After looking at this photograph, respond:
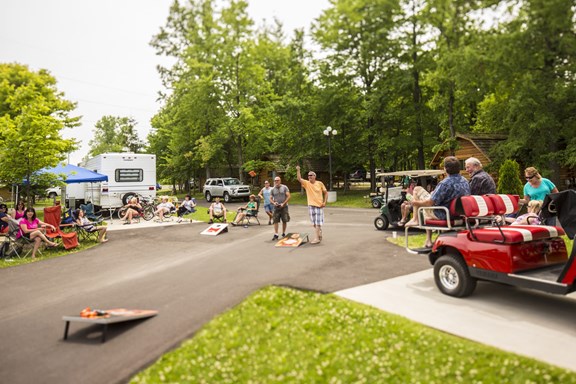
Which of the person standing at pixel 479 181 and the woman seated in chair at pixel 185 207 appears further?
the woman seated in chair at pixel 185 207

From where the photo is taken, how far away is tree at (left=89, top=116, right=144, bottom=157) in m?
68.4

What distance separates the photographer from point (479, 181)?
6.64 m

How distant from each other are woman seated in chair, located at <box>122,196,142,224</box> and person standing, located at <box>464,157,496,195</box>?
1479cm

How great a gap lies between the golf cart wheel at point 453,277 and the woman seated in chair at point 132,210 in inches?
585

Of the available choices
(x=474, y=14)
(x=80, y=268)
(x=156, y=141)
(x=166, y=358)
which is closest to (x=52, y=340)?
(x=166, y=358)

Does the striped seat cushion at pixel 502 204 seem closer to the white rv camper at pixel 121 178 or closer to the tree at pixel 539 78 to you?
the white rv camper at pixel 121 178

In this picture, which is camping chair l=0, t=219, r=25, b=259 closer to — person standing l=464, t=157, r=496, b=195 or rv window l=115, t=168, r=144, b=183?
rv window l=115, t=168, r=144, b=183

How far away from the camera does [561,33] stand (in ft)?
65.4

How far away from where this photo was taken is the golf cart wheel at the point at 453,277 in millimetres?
5297

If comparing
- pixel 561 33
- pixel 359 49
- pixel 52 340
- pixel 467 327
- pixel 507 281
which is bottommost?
pixel 52 340

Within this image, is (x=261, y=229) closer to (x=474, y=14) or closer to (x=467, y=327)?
(x=467, y=327)

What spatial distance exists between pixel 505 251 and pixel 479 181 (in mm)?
2131

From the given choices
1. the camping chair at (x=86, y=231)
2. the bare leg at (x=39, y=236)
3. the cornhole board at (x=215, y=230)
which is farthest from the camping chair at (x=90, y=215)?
the cornhole board at (x=215, y=230)

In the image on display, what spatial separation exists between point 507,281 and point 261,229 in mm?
9927
